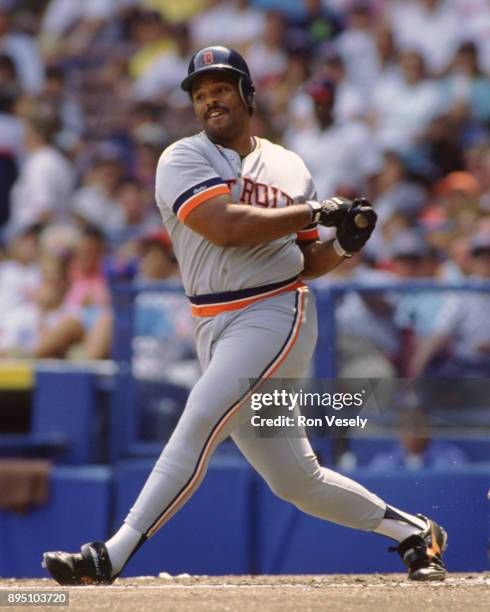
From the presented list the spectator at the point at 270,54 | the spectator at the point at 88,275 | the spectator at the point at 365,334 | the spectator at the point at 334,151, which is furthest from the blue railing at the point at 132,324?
the spectator at the point at 270,54

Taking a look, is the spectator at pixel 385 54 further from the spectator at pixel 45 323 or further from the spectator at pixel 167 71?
the spectator at pixel 45 323

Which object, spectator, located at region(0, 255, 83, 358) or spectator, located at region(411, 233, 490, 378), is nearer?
spectator, located at region(411, 233, 490, 378)

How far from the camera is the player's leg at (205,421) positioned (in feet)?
13.6

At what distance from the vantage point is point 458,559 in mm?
5496

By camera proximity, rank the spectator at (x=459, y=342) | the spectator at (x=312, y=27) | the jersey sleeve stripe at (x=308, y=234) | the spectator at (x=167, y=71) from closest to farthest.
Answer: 1. the jersey sleeve stripe at (x=308, y=234)
2. the spectator at (x=459, y=342)
3. the spectator at (x=312, y=27)
4. the spectator at (x=167, y=71)

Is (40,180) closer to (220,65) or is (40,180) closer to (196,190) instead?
(220,65)

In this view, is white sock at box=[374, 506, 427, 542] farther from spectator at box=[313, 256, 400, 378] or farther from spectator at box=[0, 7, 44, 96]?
spectator at box=[0, 7, 44, 96]

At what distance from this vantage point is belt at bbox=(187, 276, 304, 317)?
14.3 ft

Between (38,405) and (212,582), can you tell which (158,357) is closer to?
(38,405)

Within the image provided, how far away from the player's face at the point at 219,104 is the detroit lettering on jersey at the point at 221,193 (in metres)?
0.06

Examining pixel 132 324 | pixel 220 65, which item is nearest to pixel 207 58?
pixel 220 65

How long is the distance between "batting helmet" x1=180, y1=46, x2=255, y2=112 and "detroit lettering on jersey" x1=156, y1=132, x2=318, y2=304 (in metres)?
0.21

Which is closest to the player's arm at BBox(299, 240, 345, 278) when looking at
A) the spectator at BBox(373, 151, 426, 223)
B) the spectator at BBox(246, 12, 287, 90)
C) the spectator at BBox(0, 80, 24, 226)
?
the spectator at BBox(373, 151, 426, 223)

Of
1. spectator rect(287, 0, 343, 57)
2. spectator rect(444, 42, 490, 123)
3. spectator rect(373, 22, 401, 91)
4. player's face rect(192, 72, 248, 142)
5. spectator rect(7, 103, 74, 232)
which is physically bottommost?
player's face rect(192, 72, 248, 142)
